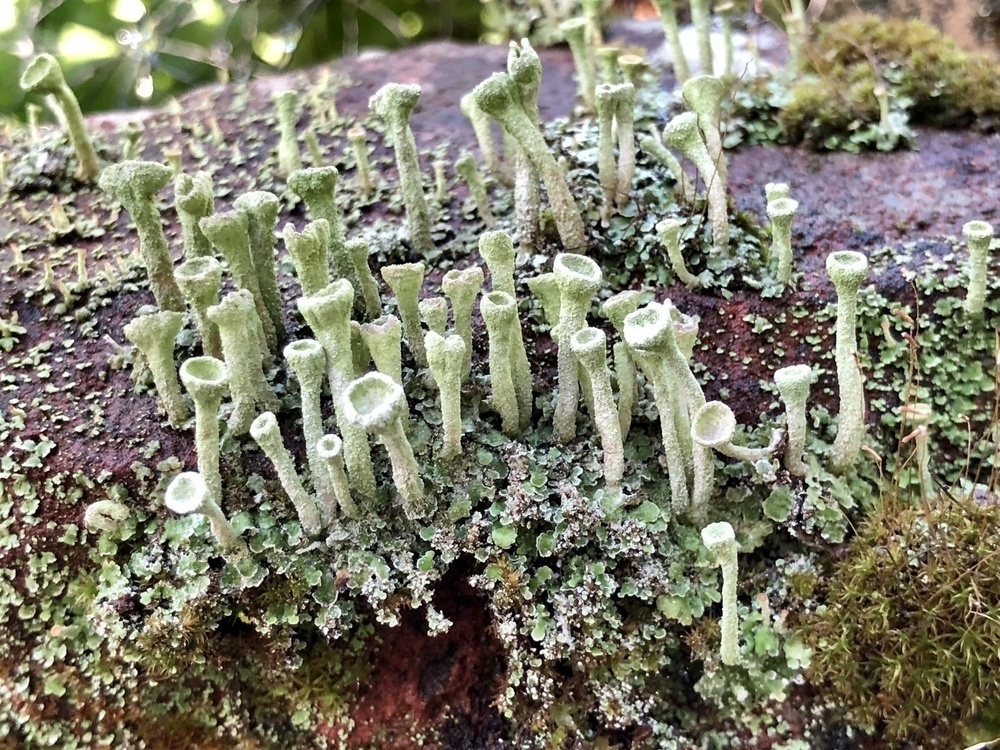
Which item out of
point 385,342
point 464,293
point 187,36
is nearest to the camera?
point 385,342

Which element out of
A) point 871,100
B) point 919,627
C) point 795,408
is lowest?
point 919,627

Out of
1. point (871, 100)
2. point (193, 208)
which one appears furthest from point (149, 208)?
point (871, 100)

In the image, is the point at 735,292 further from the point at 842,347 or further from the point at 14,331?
the point at 14,331

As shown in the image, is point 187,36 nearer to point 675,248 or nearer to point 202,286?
point 202,286

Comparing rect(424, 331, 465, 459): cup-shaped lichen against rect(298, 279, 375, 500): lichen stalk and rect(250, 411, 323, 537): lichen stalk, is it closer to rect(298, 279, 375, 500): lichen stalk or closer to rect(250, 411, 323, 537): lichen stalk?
rect(298, 279, 375, 500): lichen stalk

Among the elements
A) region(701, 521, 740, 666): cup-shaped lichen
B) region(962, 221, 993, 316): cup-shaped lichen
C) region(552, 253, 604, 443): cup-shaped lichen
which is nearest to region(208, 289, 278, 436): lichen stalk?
region(552, 253, 604, 443): cup-shaped lichen

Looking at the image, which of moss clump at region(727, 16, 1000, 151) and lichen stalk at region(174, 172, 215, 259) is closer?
lichen stalk at region(174, 172, 215, 259)

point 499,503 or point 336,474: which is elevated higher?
point 336,474

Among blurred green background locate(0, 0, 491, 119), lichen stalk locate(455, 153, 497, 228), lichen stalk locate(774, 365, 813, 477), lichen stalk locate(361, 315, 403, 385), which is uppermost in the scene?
blurred green background locate(0, 0, 491, 119)
